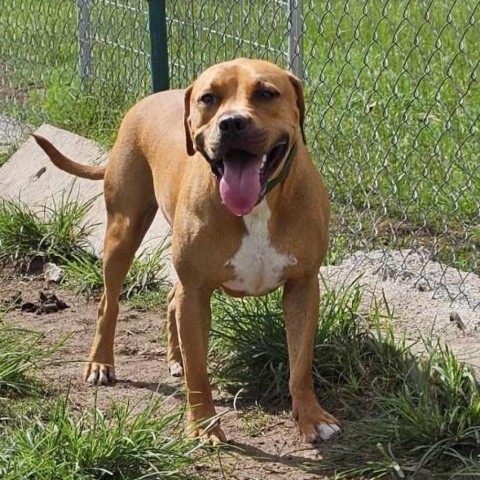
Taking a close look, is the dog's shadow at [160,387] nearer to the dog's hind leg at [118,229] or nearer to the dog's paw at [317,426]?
the dog's hind leg at [118,229]

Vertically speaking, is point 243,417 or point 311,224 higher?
point 311,224

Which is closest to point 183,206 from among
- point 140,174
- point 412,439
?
point 140,174

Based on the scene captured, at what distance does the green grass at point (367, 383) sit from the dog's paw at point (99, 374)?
0.45m

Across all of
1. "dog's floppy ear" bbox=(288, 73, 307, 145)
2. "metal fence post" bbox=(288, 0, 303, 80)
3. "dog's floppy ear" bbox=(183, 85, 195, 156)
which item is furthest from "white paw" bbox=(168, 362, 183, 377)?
"metal fence post" bbox=(288, 0, 303, 80)

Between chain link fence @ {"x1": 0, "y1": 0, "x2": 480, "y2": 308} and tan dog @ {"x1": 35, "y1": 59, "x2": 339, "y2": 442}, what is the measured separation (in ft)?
3.36

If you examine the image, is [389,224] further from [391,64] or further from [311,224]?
[391,64]

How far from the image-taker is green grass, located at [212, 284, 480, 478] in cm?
437

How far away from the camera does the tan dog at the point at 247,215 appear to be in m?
4.39

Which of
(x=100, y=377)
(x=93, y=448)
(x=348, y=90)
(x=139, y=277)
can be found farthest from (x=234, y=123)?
(x=348, y=90)

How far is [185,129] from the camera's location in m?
4.91

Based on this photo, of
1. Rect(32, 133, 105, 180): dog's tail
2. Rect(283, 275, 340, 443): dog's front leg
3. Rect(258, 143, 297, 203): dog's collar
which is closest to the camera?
Rect(258, 143, 297, 203): dog's collar

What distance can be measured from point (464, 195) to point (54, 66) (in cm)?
401

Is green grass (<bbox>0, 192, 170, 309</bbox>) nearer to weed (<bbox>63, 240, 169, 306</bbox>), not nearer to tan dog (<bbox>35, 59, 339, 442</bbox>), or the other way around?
weed (<bbox>63, 240, 169, 306</bbox>)

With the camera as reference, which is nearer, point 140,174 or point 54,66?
point 140,174
